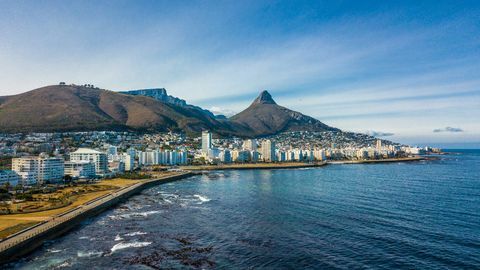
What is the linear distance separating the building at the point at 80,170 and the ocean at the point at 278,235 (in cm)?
3880

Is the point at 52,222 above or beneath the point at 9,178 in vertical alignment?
beneath

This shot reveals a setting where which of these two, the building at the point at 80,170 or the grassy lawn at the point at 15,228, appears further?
the building at the point at 80,170

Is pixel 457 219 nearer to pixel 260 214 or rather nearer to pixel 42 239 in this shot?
pixel 260 214

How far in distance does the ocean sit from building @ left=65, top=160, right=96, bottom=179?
38798 mm

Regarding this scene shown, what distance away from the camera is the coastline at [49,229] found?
30.7 meters

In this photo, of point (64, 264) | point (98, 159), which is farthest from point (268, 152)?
point (64, 264)

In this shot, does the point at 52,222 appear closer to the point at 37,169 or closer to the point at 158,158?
the point at 37,169

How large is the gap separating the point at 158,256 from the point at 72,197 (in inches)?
1444

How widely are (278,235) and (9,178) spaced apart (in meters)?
A: 63.3

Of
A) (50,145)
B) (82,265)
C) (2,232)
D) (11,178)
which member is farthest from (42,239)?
(50,145)

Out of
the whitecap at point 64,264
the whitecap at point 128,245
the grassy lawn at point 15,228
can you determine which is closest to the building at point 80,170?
the grassy lawn at point 15,228

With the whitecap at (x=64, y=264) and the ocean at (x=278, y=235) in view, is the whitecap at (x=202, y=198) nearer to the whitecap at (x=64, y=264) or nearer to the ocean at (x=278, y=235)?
the ocean at (x=278, y=235)

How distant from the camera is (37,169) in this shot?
82.0m

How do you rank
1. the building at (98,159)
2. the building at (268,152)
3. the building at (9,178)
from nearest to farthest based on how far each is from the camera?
the building at (9,178) < the building at (98,159) < the building at (268,152)
